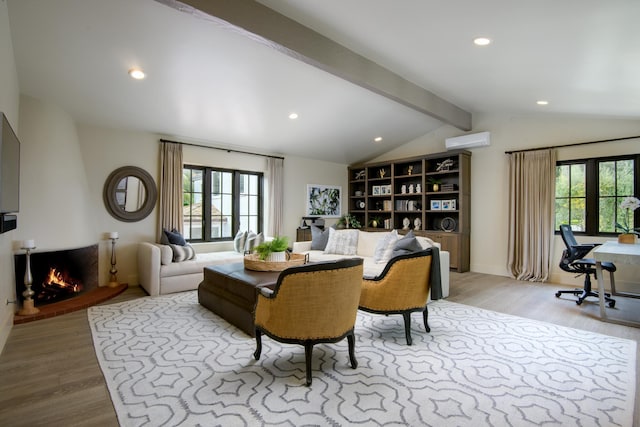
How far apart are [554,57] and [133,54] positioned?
442 cm

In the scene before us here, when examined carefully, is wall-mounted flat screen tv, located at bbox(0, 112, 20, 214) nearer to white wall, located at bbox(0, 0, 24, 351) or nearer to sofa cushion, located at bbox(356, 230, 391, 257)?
white wall, located at bbox(0, 0, 24, 351)

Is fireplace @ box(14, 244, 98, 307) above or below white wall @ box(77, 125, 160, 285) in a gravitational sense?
below

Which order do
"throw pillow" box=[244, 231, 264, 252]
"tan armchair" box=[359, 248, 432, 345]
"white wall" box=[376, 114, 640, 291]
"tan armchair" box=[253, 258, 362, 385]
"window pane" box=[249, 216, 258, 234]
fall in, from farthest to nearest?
1. "window pane" box=[249, 216, 258, 234]
2. "throw pillow" box=[244, 231, 264, 252]
3. "white wall" box=[376, 114, 640, 291]
4. "tan armchair" box=[359, 248, 432, 345]
5. "tan armchair" box=[253, 258, 362, 385]

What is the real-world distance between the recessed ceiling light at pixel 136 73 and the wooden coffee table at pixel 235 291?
246 centimetres

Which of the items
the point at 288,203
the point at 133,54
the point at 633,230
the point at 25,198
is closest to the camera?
the point at 133,54

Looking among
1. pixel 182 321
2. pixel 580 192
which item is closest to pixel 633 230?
pixel 580 192

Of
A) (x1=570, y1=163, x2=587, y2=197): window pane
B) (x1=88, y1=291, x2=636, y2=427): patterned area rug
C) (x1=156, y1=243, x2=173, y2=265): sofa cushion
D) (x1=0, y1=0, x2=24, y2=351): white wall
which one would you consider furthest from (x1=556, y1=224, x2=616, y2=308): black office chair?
(x1=0, y1=0, x2=24, y2=351): white wall

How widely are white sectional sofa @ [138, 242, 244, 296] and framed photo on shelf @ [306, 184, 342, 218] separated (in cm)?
307

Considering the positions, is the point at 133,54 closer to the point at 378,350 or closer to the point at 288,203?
the point at 378,350

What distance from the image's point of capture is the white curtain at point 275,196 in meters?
6.95

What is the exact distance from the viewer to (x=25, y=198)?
150 inches

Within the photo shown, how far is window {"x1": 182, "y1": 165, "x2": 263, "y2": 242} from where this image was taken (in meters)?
6.06

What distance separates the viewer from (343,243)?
215 inches

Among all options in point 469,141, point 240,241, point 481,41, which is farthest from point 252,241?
point 469,141
